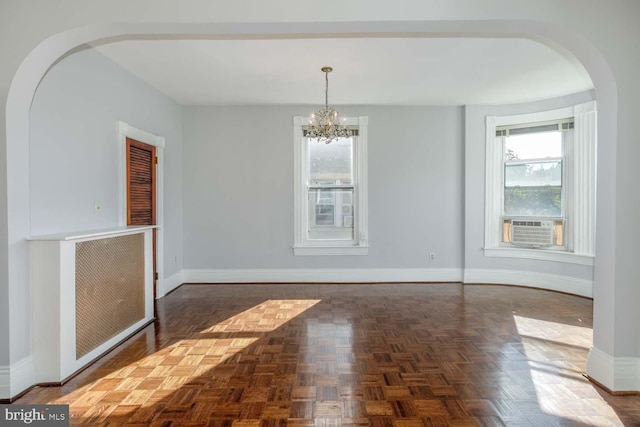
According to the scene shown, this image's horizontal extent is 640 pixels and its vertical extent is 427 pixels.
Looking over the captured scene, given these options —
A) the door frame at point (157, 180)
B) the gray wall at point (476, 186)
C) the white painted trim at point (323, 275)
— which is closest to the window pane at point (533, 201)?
the gray wall at point (476, 186)

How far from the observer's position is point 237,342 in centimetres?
346

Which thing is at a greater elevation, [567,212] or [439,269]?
[567,212]

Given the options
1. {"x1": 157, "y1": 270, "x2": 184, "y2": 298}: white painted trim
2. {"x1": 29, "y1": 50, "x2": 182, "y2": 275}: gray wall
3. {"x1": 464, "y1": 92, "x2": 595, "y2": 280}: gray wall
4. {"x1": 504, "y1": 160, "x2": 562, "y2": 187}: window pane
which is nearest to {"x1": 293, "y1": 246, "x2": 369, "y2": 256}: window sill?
{"x1": 464, "y1": 92, "x2": 595, "y2": 280}: gray wall

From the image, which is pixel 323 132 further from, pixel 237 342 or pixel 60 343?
pixel 60 343

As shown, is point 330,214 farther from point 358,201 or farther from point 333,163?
point 333,163

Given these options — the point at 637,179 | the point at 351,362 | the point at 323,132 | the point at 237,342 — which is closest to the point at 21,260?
the point at 237,342

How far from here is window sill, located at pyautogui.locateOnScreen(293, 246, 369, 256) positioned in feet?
19.7

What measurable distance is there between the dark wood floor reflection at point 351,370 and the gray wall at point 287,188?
1.40 meters

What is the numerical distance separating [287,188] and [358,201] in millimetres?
1102

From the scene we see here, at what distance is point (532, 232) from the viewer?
5.61 m

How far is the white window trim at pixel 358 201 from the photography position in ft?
19.5

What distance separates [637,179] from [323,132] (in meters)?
2.91

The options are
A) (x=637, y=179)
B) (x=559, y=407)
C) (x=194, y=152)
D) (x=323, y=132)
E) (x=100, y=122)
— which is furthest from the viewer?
(x=194, y=152)

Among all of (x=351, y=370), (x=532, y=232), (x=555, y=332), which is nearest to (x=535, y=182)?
(x=532, y=232)
